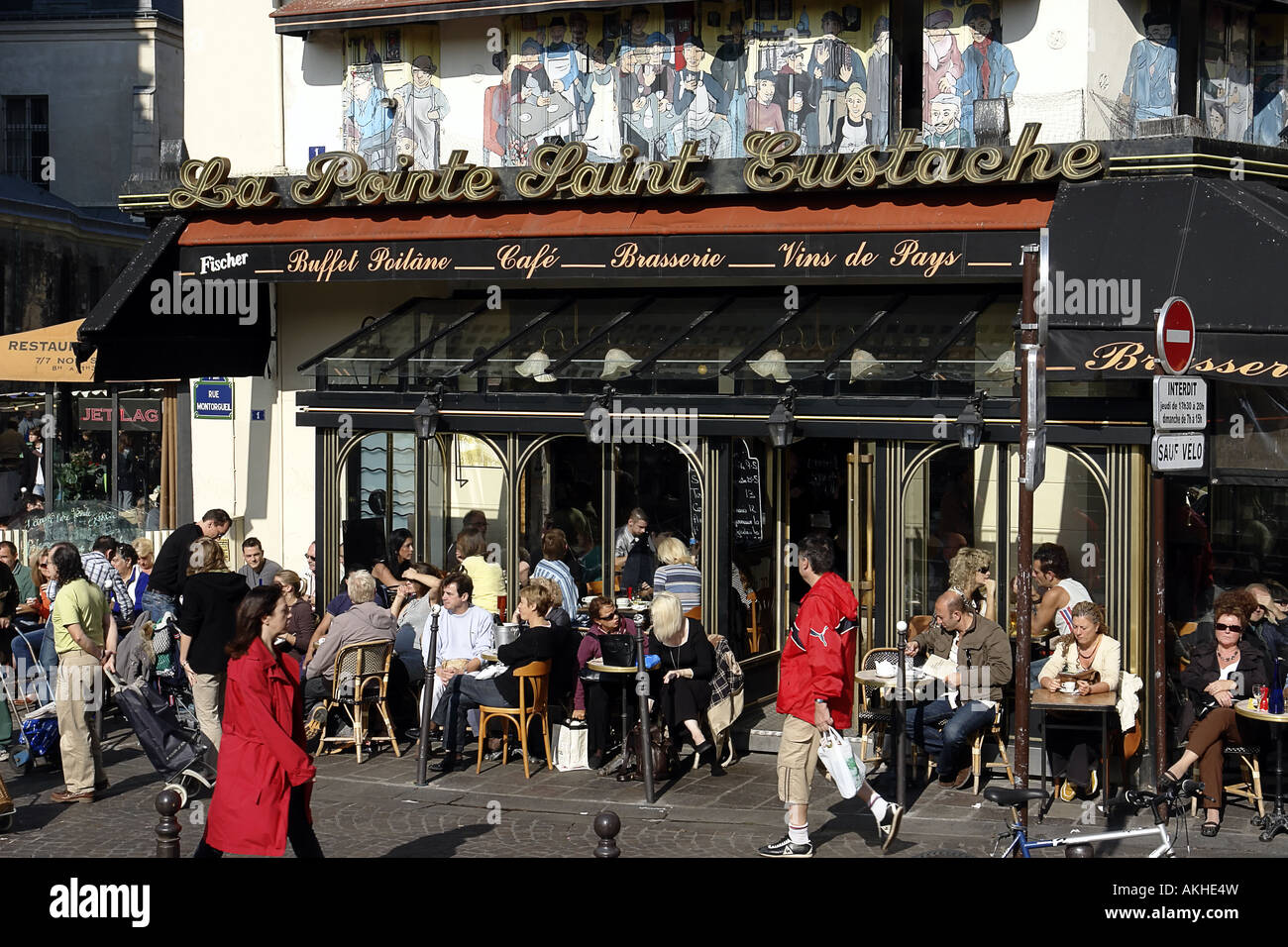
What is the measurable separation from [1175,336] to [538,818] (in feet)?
18.0

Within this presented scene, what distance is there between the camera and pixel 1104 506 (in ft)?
42.5

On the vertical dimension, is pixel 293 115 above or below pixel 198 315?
above

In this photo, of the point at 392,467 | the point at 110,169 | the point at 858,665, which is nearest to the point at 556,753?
the point at 858,665

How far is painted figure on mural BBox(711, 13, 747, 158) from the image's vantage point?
15.7 metres

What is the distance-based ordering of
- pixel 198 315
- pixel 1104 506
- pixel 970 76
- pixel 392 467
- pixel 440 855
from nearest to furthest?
pixel 440 855 < pixel 1104 506 < pixel 970 76 < pixel 392 467 < pixel 198 315

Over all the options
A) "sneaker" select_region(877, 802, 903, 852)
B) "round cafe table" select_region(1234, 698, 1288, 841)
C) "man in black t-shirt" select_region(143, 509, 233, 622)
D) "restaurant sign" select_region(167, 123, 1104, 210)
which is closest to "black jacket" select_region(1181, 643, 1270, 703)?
"round cafe table" select_region(1234, 698, 1288, 841)

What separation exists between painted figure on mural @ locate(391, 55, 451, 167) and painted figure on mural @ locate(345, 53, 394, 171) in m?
0.15

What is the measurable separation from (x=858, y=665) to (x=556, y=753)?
2564 millimetres

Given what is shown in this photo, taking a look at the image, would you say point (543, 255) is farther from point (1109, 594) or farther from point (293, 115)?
point (1109, 594)

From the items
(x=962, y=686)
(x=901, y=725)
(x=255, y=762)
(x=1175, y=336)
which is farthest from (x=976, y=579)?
(x=255, y=762)

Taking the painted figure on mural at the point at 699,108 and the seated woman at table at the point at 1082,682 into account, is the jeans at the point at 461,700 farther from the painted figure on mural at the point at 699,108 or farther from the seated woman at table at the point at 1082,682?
the painted figure on mural at the point at 699,108

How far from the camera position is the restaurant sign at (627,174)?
45.3ft

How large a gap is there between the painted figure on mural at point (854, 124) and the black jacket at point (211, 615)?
6881 mm

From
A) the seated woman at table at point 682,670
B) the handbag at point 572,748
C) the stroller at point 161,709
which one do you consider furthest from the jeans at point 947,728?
the stroller at point 161,709
